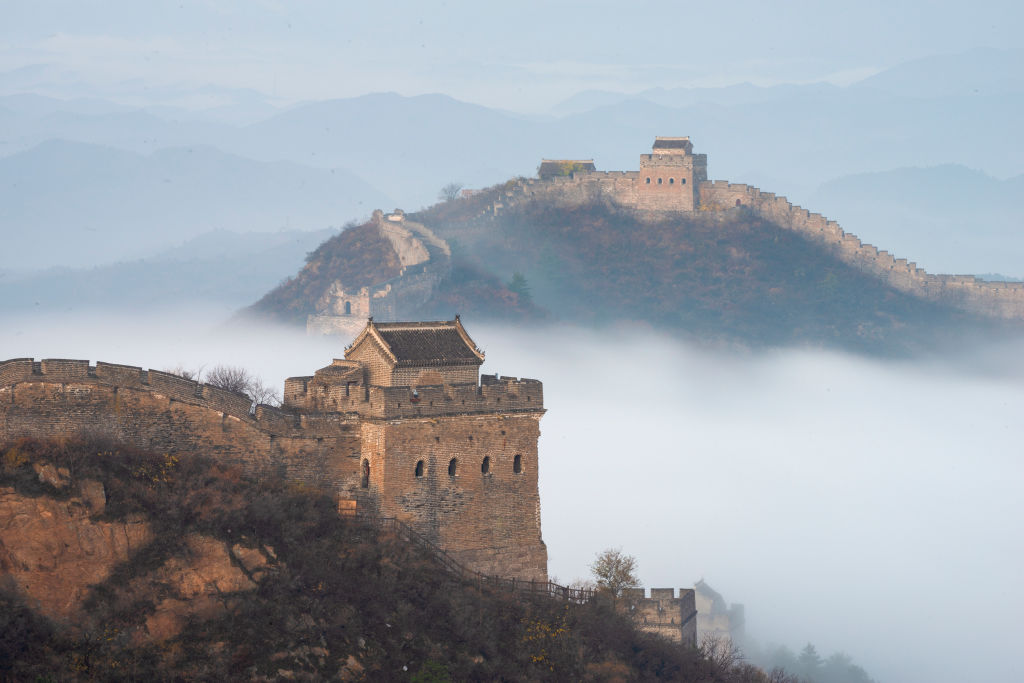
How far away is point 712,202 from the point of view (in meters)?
163

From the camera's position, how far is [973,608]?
469 ft

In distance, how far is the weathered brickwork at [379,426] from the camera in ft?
138

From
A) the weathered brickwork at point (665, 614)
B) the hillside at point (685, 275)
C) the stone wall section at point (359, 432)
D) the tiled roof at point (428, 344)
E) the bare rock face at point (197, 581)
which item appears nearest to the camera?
the bare rock face at point (197, 581)

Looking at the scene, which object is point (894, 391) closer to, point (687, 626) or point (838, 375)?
point (838, 375)

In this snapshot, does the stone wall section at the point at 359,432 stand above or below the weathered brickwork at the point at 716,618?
above

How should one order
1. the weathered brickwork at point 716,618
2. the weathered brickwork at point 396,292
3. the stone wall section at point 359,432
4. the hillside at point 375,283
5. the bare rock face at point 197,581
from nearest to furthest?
the bare rock face at point 197,581 < the stone wall section at point 359,432 < the weathered brickwork at point 716,618 < the weathered brickwork at point 396,292 < the hillside at point 375,283

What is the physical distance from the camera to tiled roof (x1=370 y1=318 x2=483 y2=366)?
4791cm

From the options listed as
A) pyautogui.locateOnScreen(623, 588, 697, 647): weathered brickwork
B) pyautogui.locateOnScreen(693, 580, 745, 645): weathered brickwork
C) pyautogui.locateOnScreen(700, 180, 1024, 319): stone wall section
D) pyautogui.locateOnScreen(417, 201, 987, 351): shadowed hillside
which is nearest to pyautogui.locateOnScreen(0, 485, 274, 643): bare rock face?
pyautogui.locateOnScreen(623, 588, 697, 647): weathered brickwork

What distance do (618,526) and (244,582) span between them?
97.6m

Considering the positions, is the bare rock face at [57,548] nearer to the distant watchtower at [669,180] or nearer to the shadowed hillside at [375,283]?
the shadowed hillside at [375,283]

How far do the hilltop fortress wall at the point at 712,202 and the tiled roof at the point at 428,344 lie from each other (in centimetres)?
10946

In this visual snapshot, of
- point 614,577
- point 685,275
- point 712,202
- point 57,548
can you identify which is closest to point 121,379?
point 57,548

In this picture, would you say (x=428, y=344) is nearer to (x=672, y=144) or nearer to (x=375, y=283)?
(x=375, y=283)

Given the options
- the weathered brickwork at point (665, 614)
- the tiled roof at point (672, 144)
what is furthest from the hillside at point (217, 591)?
the tiled roof at point (672, 144)
